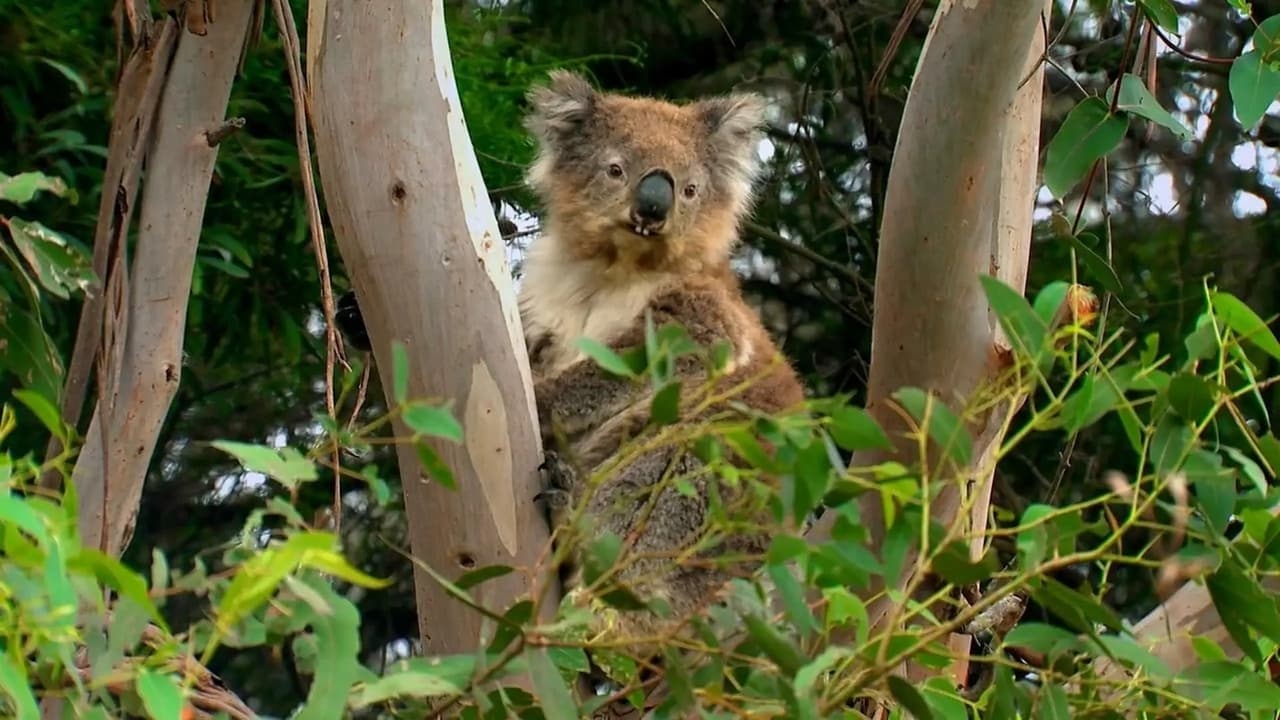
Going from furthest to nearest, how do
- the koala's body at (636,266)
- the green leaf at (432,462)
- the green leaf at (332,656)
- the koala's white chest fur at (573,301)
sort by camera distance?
the koala's white chest fur at (573,301) → the koala's body at (636,266) → the green leaf at (432,462) → the green leaf at (332,656)

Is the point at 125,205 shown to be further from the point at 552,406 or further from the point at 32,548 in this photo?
the point at 32,548

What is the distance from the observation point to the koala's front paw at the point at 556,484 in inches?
92.8

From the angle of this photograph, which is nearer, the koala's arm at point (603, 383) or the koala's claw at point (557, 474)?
the koala's claw at point (557, 474)

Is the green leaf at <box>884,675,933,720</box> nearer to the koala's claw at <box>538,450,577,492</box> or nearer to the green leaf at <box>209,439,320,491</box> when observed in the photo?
the green leaf at <box>209,439,320,491</box>

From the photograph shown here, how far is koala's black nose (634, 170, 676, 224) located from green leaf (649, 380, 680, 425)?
211 centimetres

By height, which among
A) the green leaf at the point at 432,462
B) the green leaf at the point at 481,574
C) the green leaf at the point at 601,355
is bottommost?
the green leaf at the point at 481,574

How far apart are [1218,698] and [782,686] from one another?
53cm

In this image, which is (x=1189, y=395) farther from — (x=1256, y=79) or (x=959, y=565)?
(x=1256, y=79)

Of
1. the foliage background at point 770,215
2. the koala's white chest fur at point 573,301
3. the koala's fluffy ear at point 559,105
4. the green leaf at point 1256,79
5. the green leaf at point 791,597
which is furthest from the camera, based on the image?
the foliage background at point 770,215

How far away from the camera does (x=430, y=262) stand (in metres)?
2.26

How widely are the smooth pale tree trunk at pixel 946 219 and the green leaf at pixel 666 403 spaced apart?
2.06ft

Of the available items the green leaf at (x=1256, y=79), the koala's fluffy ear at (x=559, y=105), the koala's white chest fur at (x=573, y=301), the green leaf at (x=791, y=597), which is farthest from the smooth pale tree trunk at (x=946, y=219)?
the koala's fluffy ear at (x=559, y=105)

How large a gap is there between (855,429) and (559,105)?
7.94ft

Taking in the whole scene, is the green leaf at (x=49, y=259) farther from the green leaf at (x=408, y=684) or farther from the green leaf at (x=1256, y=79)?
the green leaf at (x=1256, y=79)
